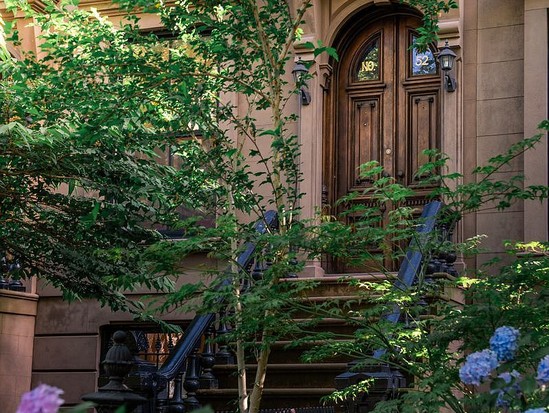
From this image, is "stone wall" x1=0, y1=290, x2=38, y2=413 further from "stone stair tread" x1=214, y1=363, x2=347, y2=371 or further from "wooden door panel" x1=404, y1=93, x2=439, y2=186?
"wooden door panel" x1=404, y1=93, x2=439, y2=186

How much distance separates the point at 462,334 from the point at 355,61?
736 cm

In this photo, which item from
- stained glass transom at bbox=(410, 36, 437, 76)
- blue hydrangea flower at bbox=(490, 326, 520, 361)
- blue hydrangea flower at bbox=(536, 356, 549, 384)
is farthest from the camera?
stained glass transom at bbox=(410, 36, 437, 76)

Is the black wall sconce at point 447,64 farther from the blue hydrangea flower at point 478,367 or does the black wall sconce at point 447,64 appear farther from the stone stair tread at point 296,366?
the blue hydrangea flower at point 478,367

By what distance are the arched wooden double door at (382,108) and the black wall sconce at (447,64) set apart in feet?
2.03

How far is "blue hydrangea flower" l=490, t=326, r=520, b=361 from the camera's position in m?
4.09

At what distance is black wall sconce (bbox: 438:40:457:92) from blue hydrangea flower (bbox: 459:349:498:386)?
8.06 meters

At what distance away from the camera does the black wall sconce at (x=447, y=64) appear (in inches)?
462

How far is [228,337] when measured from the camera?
726cm

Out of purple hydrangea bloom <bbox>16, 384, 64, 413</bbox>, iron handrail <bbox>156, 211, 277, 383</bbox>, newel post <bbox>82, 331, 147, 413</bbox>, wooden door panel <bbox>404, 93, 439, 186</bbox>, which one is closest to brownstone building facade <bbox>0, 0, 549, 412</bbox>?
wooden door panel <bbox>404, 93, 439, 186</bbox>

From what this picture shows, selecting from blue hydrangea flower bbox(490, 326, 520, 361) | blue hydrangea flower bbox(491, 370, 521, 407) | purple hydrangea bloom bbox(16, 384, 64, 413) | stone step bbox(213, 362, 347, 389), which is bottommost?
stone step bbox(213, 362, 347, 389)

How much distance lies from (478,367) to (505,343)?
0.16 meters

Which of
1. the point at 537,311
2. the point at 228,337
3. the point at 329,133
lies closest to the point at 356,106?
the point at 329,133

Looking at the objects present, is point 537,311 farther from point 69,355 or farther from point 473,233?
point 69,355

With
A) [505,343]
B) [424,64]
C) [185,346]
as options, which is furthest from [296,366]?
[505,343]
